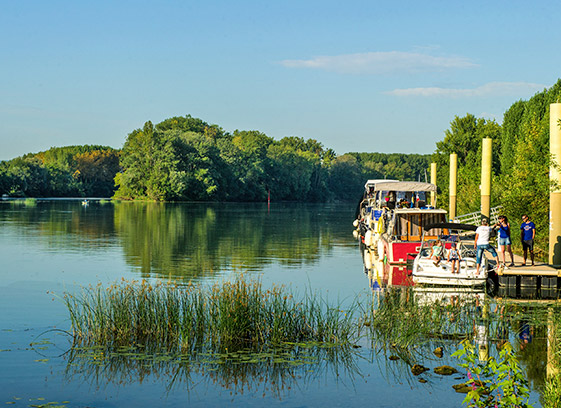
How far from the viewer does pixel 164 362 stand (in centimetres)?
1262

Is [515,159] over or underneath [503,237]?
over

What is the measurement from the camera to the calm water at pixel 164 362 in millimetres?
11211

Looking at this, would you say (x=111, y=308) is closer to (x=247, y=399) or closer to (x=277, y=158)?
(x=247, y=399)

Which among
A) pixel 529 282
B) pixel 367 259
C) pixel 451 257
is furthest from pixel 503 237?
pixel 367 259

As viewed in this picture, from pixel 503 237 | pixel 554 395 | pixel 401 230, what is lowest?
pixel 554 395

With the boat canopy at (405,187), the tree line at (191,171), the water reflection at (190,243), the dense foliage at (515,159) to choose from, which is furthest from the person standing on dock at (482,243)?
the tree line at (191,171)

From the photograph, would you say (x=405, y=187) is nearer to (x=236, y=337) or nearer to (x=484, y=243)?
(x=484, y=243)

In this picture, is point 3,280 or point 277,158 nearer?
point 3,280

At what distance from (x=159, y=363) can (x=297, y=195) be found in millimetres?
148642

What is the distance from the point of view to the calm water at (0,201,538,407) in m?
11.2

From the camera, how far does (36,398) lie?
11.0 meters

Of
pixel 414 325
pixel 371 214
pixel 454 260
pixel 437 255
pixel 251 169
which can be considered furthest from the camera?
pixel 251 169

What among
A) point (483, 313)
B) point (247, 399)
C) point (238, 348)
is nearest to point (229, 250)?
point (483, 313)

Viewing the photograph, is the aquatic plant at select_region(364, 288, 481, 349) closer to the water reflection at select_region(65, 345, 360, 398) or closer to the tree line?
the water reflection at select_region(65, 345, 360, 398)
